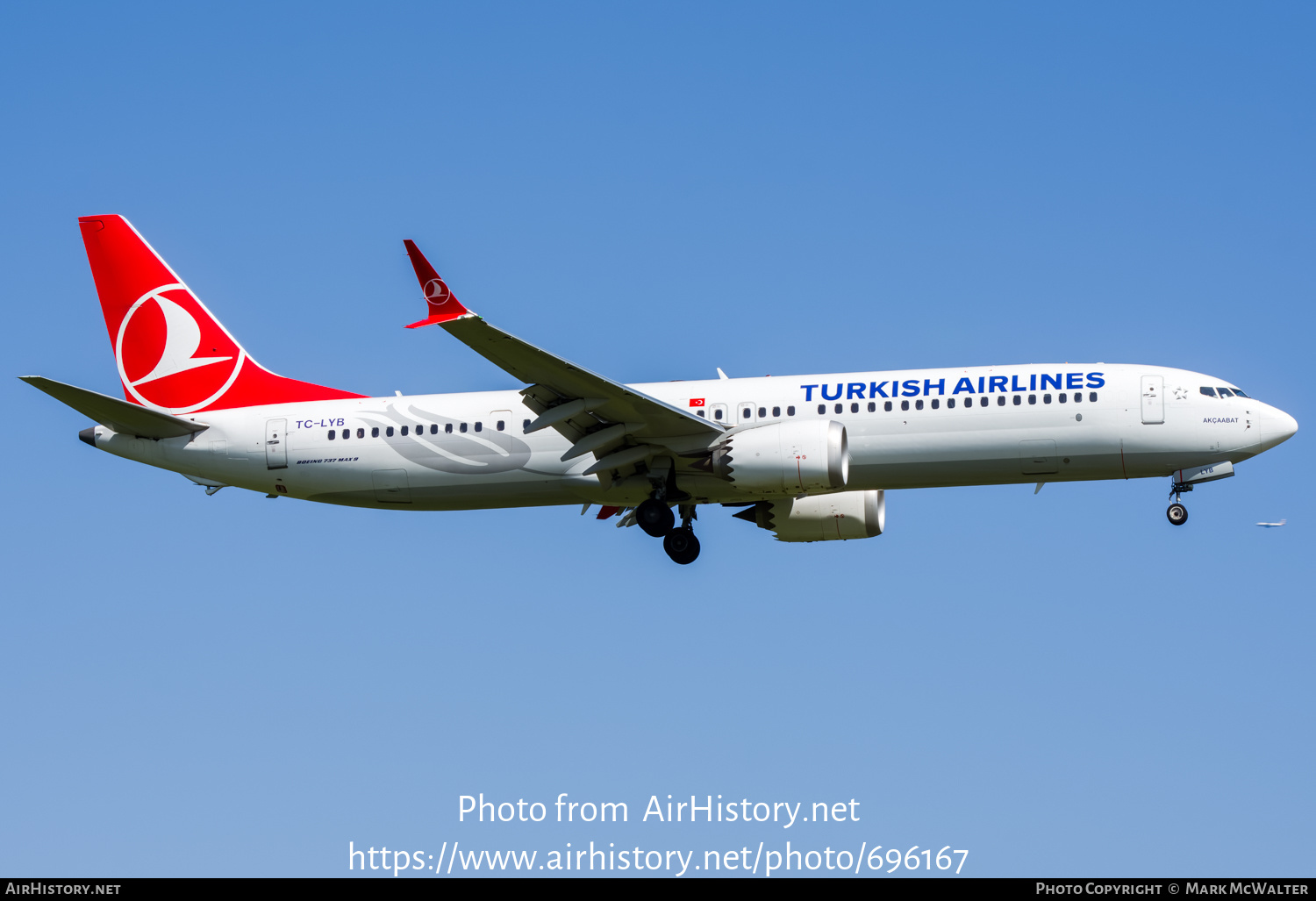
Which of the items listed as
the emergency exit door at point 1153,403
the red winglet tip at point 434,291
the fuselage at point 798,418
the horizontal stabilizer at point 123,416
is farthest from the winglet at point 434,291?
the emergency exit door at point 1153,403

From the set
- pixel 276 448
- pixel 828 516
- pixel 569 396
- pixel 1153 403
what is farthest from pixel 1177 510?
pixel 276 448

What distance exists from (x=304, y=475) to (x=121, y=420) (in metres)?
4.80

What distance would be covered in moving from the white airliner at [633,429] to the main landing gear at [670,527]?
0.05 m

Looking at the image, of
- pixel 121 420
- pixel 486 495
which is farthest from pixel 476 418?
pixel 121 420

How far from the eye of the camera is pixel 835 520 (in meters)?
41.2

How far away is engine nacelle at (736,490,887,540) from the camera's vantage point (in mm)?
41094

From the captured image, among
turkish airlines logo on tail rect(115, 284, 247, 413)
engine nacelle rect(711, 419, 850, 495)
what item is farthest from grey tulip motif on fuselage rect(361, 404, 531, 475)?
turkish airlines logo on tail rect(115, 284, 247, 413)

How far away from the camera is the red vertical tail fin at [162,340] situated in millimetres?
41812

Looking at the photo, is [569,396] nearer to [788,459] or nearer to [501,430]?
[501,430]

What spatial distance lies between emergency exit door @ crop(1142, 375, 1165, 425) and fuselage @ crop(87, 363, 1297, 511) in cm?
3

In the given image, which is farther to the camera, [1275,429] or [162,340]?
[162,340]

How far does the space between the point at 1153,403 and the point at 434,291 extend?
1686 centimetres

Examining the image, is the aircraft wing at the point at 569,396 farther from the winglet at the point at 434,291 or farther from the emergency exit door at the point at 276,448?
the emergency exit door at the point at 276,448

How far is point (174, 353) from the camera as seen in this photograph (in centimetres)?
4250
